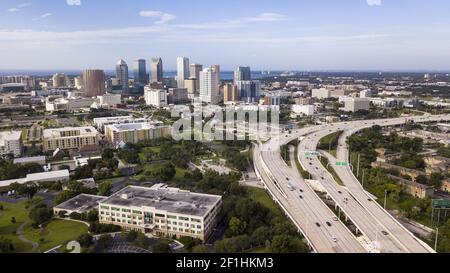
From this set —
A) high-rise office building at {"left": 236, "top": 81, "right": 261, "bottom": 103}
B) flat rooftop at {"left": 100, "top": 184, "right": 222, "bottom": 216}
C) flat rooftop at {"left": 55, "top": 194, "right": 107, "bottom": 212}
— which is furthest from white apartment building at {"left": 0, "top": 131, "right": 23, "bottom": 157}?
high-rise office building at {"left": 236, "top": 81, "right": 261, "bottom": 103}

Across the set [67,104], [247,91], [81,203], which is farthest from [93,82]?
[81,203]

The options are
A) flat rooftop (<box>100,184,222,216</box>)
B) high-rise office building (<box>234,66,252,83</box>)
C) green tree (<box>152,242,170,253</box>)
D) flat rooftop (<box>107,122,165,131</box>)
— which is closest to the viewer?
green tree (<box>152,242,170,253</box>)

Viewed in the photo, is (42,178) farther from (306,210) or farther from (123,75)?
(123,75)

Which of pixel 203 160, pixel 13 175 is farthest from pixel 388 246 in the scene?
pixel 13 175

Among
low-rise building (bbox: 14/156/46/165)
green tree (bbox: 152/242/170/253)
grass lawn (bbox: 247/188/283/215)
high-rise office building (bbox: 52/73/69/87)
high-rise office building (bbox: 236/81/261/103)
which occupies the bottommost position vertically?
grass lawn (bbox: 247/188/283/215)

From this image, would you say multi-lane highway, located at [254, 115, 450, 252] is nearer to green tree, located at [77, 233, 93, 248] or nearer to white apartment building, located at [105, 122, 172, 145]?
green tree, located at [77, 233, 93, 248]
